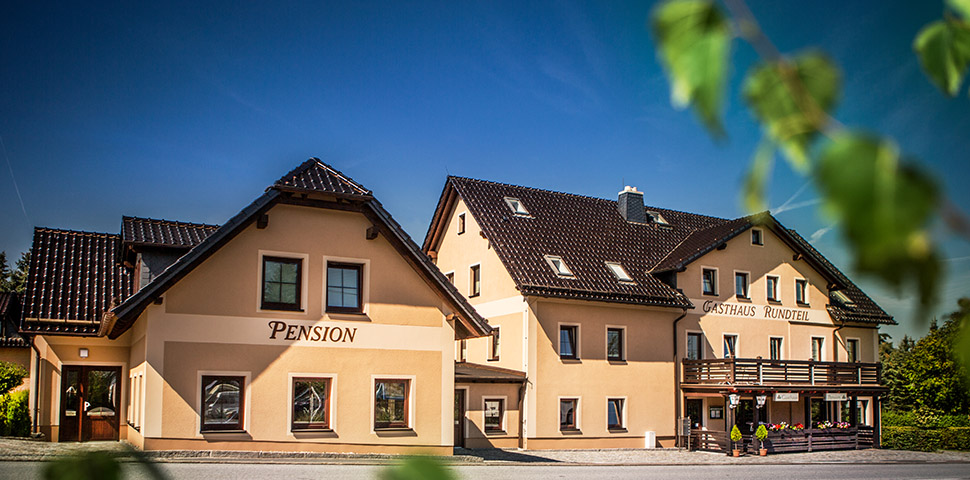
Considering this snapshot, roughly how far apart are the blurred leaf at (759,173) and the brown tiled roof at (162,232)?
2132 cm

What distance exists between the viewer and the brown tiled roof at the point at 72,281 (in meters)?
20.9

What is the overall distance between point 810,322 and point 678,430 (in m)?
8.55

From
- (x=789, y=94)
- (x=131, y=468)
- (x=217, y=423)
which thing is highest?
(x=789, y=94)

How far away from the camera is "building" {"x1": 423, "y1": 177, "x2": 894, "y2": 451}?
91.9 ft

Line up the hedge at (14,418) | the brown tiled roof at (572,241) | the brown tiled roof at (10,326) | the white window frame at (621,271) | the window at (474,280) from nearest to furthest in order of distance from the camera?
the hedge at (14,418) < the brown tiled roof at (572,241) < the white window frame at (621,271) < the brown tiled roof at (10,326) < the window at (474,280)

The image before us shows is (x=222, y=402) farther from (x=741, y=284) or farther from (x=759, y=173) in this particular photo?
(x=741, y=284)

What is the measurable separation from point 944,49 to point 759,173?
1.84 feet

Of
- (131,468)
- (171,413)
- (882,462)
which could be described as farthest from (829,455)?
(131,468)

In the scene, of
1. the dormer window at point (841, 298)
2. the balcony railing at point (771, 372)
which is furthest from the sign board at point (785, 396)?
the dormer window at point (841, 298)

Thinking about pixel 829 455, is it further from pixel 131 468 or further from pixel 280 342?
pixel 131 468

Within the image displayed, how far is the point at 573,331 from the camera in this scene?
28.9 meters

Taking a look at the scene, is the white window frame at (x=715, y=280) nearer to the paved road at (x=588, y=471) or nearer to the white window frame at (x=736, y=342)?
the white window frame at (x=736, y=342)

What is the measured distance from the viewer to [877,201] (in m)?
0.56

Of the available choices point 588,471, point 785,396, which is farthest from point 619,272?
point 588,471
